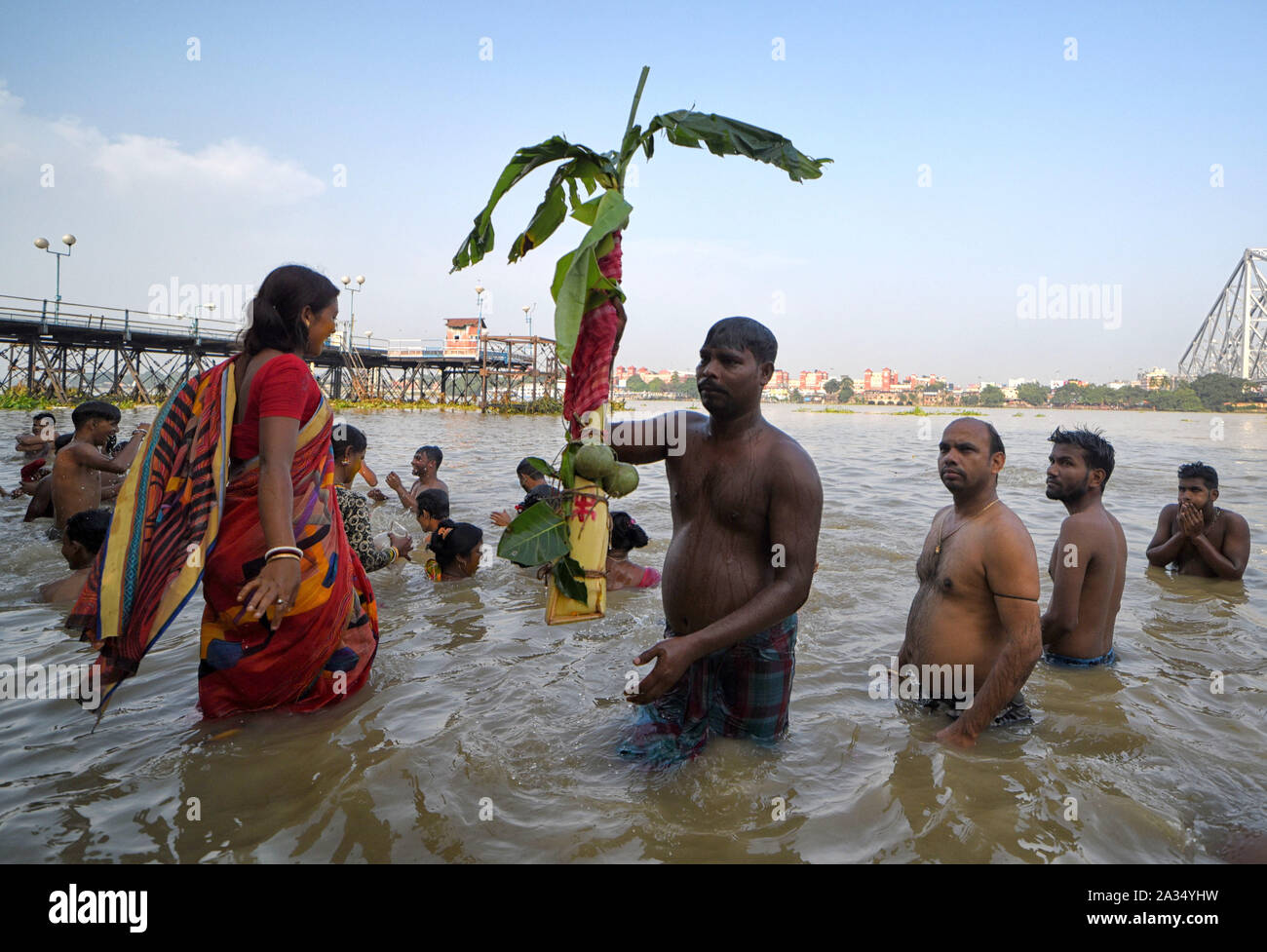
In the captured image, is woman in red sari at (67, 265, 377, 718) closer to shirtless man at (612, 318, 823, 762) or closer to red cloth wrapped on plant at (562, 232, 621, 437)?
red cloth wrapped on plant at (562, 232, 621, 437)

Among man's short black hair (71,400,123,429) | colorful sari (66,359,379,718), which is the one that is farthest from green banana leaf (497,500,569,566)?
man's short black hair (71,400,123,429)

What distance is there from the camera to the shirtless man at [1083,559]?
13.8 feet

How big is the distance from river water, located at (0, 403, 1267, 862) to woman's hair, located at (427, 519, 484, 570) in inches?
39.9

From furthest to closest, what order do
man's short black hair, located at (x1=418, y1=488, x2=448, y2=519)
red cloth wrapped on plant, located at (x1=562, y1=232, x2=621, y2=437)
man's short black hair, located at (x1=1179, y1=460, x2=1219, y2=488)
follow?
man's short black hair, located at (x1=418, y1=488, x2=448, y2=519) < man's short black hair, located at (x1=1179, y1=460, x2=1219, y2=488) < red cloth wrapped on plant, located at (x1=562, y1=232, x2=621, y2=437)

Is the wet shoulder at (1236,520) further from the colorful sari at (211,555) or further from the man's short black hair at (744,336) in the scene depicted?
the colorful sari at (211,555)

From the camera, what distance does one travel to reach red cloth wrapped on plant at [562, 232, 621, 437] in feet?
8.52

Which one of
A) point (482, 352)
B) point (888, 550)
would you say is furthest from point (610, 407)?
point (482, 352)

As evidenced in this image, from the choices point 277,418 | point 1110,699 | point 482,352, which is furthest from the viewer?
point 482,352

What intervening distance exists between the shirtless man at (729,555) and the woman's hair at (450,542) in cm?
381

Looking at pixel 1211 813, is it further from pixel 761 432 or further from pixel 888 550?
pixel 888 550

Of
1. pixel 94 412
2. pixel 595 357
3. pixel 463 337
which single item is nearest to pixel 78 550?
pixel 94 412

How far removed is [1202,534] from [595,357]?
6.73 meters
